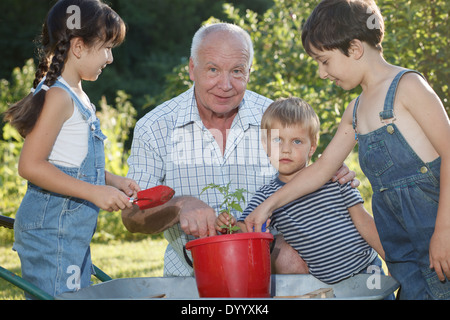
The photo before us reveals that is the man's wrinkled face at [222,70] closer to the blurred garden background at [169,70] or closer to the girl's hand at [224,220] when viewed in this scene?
the blurred garden background at [169,70]

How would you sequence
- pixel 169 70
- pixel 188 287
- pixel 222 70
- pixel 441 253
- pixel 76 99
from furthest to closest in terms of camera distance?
pixel 169 70
pixel 222 70
pixel 76 99
pixel 188 287
pixel 441 253

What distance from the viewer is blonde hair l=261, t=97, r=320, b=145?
2.24 meters

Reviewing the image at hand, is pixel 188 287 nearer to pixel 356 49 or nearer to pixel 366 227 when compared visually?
pixel 366 227

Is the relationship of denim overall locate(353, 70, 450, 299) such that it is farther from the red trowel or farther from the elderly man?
the elderly man

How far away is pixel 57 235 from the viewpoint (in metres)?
2.05

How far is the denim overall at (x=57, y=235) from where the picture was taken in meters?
2.02

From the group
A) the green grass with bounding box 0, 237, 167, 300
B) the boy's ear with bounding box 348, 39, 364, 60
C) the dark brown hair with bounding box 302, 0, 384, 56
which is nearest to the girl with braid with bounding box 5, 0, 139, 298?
the dark brown hair with bounding box 302, 0, 384, 56

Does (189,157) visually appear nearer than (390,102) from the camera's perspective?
No

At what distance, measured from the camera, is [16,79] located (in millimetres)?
10242

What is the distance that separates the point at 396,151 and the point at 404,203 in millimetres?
158

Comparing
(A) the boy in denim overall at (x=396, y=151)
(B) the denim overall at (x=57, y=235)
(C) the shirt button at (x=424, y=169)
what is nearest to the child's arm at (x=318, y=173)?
Result: (A) the boy in denim overall at (x=396, y=151)

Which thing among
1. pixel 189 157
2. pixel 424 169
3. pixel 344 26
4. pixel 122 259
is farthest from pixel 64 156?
pixel 122 259

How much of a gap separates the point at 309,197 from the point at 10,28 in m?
12.8

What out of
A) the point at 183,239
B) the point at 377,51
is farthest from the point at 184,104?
the point at 377,51
